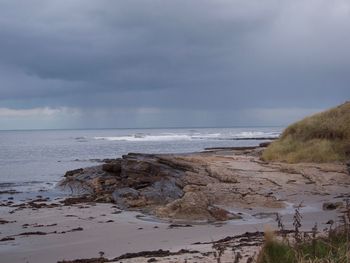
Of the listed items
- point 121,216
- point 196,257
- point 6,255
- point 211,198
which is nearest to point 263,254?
point 196,257

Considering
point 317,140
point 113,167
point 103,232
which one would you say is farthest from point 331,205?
point 317,140

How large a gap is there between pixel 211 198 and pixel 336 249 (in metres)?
9.30

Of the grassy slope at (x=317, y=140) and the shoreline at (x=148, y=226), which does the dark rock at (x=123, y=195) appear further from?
the grassy slope at (x=317, y=140)

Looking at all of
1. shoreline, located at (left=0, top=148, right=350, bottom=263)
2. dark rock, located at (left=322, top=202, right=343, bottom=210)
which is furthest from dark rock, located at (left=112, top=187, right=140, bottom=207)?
dark rock, located at (left=322, top=202, right=343, bottom=210)

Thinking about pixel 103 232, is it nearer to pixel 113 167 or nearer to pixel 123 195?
pixel 123 195

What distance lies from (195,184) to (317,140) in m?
8.79

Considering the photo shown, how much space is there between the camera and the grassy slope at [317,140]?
22.9 metres

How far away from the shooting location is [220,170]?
19281mm

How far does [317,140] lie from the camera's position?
24.0 metres

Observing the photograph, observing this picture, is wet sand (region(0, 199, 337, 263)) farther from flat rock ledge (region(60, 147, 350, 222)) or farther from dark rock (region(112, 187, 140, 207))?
flat rock ledge (region(60, 147, 350, 222))

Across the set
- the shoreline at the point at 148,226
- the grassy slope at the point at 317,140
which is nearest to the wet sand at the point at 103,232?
the shoreline at the point at 148,226

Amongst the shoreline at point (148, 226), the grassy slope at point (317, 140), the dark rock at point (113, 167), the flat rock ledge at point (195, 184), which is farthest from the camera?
the grassy slope at point (317, 140)

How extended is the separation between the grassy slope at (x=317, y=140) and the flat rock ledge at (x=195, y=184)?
172cm

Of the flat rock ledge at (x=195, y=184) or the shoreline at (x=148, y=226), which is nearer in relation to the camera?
the shoreline at (x=148, y=226)
